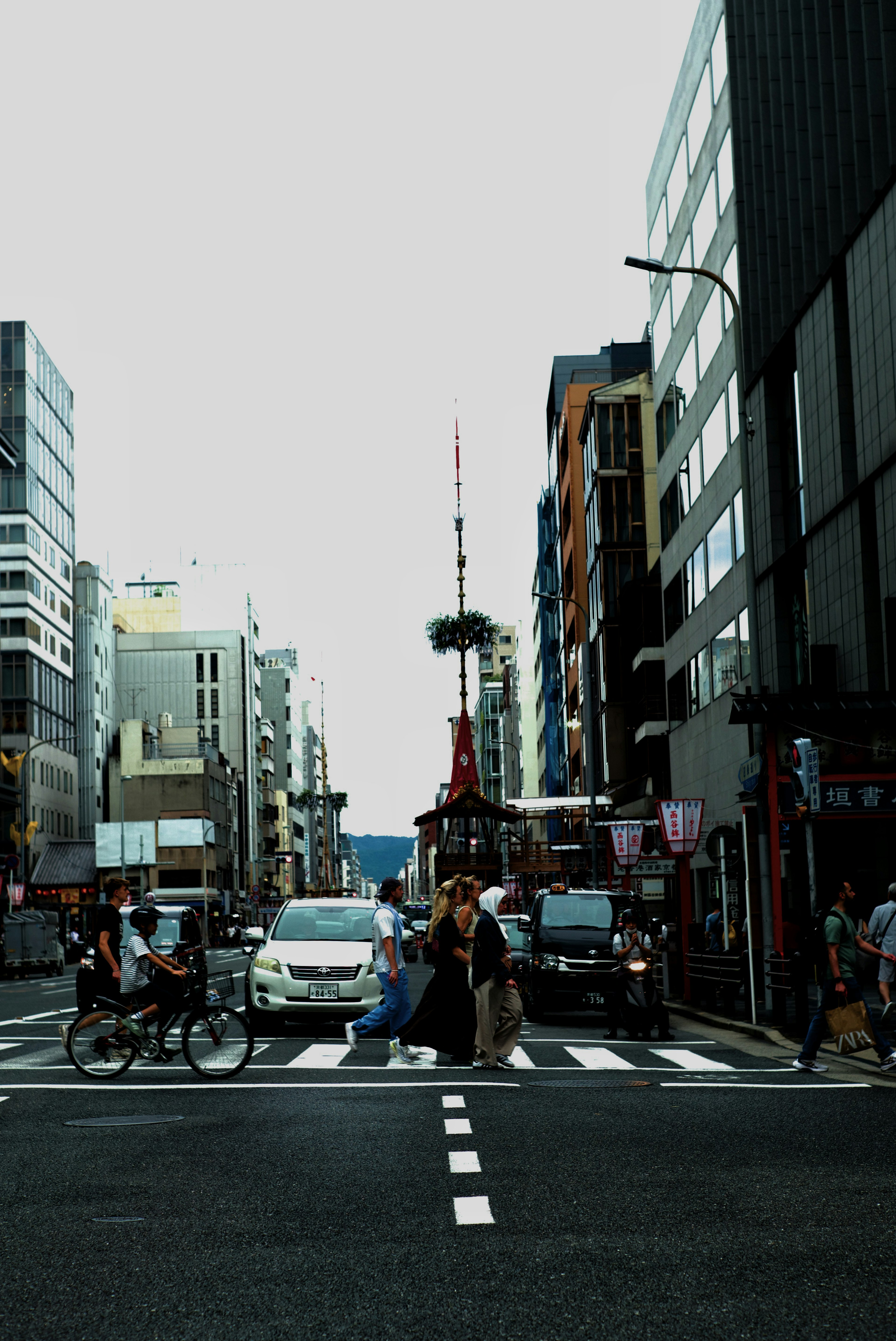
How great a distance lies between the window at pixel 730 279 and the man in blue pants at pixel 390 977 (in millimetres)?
23398

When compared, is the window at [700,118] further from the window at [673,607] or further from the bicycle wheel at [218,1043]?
the bicycle wheel at [218,1043]

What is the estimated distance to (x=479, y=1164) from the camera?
9.33m

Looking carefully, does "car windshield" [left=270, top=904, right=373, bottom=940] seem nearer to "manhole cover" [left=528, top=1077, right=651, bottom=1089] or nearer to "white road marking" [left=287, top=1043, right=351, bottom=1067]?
"white road marking" [left=287, top=1043, right=351, bottom=1067]

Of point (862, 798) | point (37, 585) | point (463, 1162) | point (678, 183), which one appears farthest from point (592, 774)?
point (37, 585)

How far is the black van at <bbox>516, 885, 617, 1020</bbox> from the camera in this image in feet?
81.6

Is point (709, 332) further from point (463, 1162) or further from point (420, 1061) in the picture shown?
point (463, 1162)

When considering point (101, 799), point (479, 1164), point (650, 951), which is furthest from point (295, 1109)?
point (101, 799)

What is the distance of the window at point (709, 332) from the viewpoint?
40.0m

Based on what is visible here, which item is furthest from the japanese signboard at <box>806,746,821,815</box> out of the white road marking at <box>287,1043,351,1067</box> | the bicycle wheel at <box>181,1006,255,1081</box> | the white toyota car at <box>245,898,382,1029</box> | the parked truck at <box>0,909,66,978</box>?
the parked truck at <box>0,909,66,978</box>

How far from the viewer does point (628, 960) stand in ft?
67.6

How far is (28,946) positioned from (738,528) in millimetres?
28061

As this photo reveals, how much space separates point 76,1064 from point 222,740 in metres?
134

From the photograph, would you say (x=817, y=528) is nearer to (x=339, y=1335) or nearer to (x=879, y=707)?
(x=879, y=707)

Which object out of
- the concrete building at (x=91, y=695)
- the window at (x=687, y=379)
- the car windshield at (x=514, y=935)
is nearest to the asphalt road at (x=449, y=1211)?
the car windshield at (x=514, y=935)
